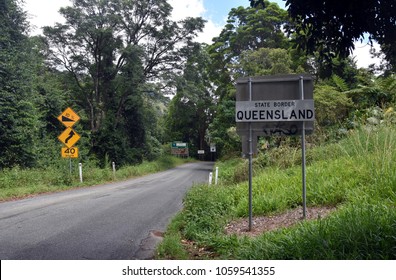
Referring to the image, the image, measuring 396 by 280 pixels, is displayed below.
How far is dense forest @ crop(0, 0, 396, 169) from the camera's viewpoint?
14844 mm

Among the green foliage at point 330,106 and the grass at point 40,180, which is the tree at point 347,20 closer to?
the green foliage at point 330,106

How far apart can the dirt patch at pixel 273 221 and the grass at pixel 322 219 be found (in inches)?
6.5

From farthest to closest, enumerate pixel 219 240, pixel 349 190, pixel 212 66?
pixel 212 66
pixel 349 190
pixel 219 240

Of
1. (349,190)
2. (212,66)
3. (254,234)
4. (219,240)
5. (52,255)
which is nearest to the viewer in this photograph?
(52,255)

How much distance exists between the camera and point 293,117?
5.00 metres

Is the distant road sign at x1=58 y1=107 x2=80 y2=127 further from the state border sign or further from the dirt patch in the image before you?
the state border sign

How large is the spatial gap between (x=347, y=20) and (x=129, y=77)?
23010 mm

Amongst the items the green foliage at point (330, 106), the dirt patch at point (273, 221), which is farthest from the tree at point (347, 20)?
the green foliage at point (330, 106)

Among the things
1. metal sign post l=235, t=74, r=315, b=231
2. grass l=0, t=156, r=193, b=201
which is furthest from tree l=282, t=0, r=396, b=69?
grass l=0, t=156, r=193, b=201

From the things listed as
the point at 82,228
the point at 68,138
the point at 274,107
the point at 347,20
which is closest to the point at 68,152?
the point at 68,138

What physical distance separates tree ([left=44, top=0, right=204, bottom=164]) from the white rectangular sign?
17905 mm

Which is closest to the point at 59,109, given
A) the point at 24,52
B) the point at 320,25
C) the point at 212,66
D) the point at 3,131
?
the point at 24,52
